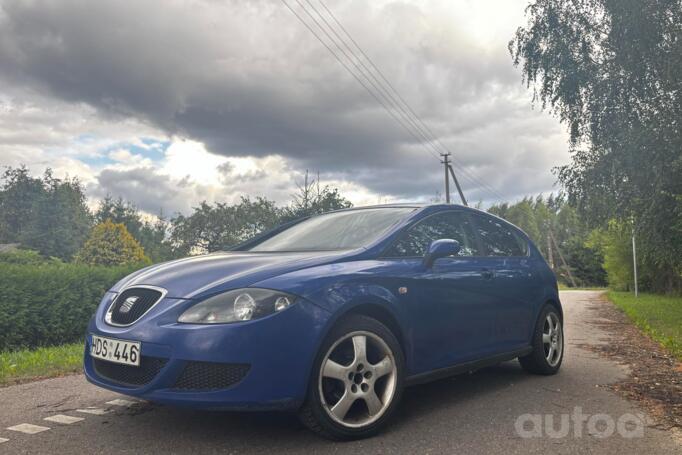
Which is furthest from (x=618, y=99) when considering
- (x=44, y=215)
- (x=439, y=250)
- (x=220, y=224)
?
(x=44, y=215)

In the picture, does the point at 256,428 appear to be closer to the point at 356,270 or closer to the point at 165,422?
the point at 165,422

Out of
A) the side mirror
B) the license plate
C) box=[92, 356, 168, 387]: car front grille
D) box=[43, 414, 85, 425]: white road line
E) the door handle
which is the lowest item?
box=[43, 414, 85, 425]: white road line

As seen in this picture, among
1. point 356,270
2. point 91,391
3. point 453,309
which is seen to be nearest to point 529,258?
point 453,309

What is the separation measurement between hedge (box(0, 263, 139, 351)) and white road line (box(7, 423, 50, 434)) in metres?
5.62

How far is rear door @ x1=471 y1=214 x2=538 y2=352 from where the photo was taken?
199 inches

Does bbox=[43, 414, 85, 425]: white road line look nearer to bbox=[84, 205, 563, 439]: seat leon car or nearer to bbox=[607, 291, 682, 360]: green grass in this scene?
bbox=[84, 205, 563, 439]: seat leon car

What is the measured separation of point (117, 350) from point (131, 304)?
28cm

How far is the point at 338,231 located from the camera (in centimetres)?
455

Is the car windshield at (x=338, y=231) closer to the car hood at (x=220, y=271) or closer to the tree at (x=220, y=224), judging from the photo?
the car hood at (x=220, y=271)

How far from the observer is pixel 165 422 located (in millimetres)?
3910

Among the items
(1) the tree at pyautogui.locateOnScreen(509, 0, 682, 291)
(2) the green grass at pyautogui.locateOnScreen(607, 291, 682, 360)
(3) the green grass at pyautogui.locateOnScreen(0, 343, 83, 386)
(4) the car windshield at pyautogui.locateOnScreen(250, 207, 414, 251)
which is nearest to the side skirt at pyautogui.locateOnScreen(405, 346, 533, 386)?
(4) the car windshield at pyautogui.locateOnScreen(250, 207, 414, 251)

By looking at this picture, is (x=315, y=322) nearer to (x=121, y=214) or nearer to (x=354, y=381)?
(x=354, y=381)

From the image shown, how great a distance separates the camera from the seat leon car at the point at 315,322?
3.26m

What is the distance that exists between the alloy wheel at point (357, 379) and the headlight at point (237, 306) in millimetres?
447
